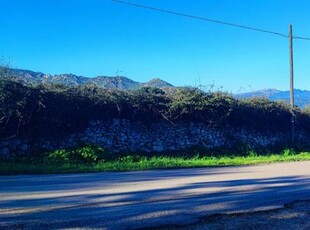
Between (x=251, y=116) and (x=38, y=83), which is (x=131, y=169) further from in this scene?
(x=251, y=116)

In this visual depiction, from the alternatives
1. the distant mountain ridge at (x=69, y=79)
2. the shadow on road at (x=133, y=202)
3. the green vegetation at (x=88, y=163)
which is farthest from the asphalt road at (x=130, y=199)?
the distant mountain ridge at (x=69, y=79)

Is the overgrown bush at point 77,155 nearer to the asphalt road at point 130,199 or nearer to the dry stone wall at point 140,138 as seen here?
the dry stone wall at point 140,138

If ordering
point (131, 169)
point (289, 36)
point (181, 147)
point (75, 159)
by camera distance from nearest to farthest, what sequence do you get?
point (131, 169), point (75, 159), point (181, 147), point (289, 36)

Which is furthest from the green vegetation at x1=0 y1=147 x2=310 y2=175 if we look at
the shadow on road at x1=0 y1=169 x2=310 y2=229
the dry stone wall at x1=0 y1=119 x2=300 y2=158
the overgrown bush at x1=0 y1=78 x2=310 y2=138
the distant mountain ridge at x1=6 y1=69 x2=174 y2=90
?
the distant mountain ridge at x1=6 y1=69 x2=174 y2=90

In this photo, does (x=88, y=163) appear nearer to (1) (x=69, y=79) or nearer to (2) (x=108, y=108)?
(2) (x=108, y=108)

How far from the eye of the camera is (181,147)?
23.6 metres

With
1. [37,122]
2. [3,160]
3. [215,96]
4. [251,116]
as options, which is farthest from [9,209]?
[251,116]

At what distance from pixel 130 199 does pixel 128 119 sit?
13.8 m

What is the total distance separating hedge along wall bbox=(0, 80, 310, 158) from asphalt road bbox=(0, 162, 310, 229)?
6.29 metres

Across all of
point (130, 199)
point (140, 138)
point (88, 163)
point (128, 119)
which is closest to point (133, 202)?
point (130, 199)

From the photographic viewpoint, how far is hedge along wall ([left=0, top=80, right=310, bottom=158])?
18.7 m

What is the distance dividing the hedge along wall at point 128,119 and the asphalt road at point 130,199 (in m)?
6.29

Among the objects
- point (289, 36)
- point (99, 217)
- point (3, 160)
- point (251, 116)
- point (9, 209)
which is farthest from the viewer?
point (289, 36)

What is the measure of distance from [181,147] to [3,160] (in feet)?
33.0
